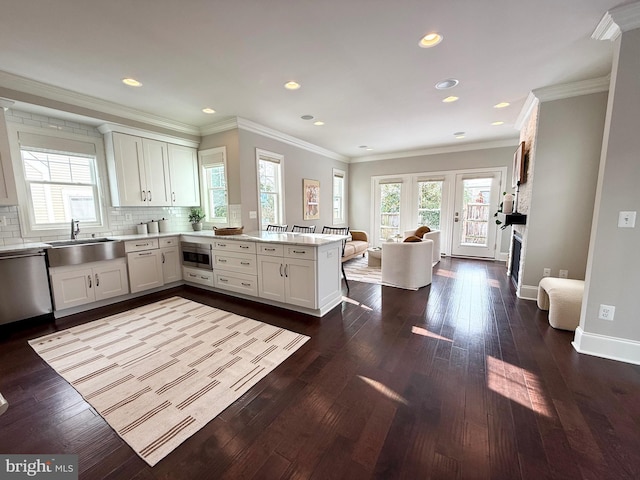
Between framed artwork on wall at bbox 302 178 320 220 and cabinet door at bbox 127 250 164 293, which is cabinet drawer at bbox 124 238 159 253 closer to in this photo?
cabinet door at bbox 127 250 164 293

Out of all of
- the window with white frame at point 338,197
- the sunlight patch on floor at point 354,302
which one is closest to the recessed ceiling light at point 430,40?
the sunlight patch on floor at point 354,302

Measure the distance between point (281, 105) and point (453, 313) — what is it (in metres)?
3.66

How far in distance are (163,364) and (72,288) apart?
205 cm

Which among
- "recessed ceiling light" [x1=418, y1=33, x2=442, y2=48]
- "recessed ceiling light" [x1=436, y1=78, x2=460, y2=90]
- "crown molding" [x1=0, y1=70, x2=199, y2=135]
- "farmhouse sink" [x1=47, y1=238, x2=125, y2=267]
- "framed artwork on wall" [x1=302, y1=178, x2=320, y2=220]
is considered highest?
"recessed ceiling light" [x1=436, y1=78, x2=460, y2=90]

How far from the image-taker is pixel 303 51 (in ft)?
8.14

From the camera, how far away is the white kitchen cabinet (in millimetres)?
3896

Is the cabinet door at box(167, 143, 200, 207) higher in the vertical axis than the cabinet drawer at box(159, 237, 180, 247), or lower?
higher

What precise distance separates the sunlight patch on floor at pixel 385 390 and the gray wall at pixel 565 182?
→ 10.1 feet

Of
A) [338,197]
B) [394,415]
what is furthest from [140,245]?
[338,197]

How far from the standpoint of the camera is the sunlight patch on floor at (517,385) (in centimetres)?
176

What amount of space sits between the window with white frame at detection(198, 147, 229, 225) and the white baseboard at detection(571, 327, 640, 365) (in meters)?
4.87

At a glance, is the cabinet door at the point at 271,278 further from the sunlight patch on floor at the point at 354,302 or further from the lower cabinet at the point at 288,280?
the sunlight patch on floor at the point at 354,302

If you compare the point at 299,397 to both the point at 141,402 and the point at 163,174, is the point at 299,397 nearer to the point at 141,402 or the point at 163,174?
the point at 141,402

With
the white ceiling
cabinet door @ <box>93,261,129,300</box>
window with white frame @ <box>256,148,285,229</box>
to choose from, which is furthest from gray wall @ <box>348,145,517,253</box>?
cabinet door @ <box>93,261,129,300</box>
